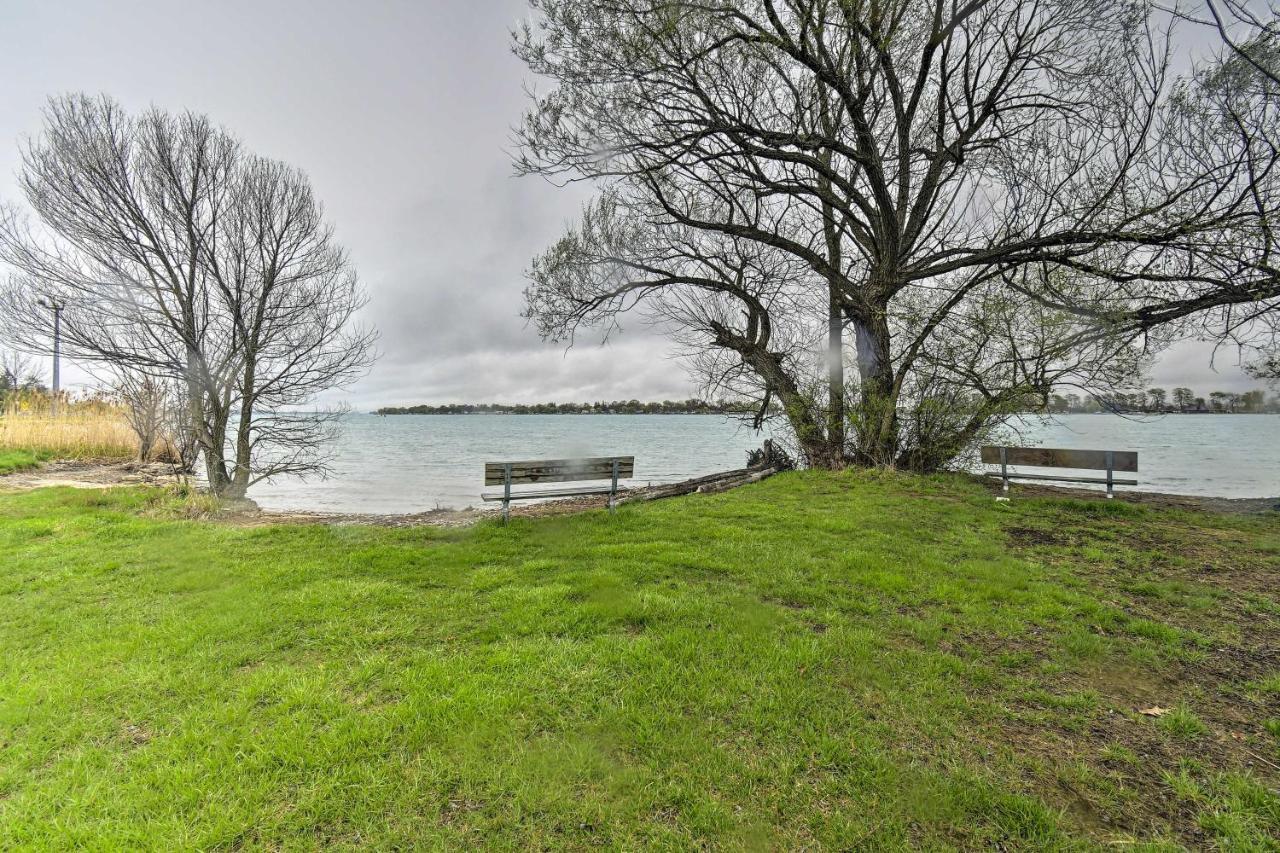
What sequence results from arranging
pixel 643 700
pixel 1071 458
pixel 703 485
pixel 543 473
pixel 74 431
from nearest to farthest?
pixel 643 700
pixel 543 473
pixel 1071 458
pixel 703 485
pixel 74 431

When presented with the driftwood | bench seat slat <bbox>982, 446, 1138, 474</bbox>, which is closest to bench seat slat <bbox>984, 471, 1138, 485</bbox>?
bench seat slat <bbox>982, 446, 1138, 474</bbox>

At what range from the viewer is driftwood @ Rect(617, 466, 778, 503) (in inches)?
409

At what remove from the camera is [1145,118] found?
779cm

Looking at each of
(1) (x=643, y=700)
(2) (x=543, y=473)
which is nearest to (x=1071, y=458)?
(2) (x=543, y=473)

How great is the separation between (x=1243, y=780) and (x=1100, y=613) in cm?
206

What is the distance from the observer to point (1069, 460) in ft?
31.1

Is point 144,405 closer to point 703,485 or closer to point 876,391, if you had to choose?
point 703,485

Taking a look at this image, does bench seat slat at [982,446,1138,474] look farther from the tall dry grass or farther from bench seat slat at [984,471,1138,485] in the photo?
the tall dry grass

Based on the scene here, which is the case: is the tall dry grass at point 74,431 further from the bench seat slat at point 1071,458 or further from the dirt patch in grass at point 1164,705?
the bench seat slat at point 1071,458

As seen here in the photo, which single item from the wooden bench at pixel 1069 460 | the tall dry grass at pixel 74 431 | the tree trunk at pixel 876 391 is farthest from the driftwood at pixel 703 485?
the tall dry grass at pixel 74 431

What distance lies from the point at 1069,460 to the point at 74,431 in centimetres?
2587

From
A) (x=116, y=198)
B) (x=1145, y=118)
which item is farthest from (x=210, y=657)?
(x=1145, y=118)

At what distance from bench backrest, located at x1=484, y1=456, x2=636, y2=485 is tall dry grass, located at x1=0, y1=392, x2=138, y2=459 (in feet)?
52.4

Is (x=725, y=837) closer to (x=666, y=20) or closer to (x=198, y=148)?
(x=666, y=20)
